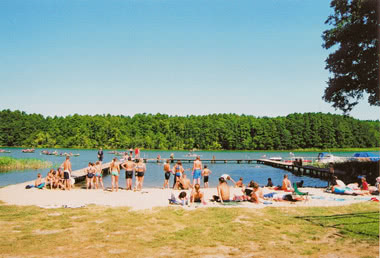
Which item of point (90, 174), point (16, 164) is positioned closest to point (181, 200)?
point (90, 174)

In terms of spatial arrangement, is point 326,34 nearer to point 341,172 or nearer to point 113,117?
point 341,172

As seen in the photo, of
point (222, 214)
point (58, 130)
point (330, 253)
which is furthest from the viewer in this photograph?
point (58, 130)

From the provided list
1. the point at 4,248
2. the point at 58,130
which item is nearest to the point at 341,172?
the point at 4,248

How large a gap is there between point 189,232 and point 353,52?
64.4 ft

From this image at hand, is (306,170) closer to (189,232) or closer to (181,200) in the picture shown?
(181,200)

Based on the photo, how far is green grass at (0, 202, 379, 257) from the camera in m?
6.51

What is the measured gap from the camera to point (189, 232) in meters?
7.83

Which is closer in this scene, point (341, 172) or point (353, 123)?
point (341, 172)

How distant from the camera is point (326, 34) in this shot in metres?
23.3

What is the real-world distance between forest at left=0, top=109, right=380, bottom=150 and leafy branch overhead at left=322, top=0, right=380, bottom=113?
8876cm

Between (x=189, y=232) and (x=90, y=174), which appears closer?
(x=189, y=232)

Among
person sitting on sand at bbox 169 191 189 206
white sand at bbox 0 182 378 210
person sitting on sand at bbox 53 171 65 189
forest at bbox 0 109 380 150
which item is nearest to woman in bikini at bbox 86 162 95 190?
person sitting on sand at bbox 53 171 65 189

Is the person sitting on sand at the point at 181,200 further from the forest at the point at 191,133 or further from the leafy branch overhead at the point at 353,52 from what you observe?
the forest at the point at 191,133

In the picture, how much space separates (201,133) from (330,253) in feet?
358
